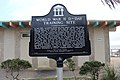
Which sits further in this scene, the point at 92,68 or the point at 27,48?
the point at 27,48

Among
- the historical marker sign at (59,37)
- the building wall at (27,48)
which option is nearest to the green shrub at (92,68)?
the historical marker sign at (59,37)

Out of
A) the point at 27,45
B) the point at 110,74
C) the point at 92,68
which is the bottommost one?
the point at 110,74

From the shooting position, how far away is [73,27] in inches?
274

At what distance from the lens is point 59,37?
22.6 feet

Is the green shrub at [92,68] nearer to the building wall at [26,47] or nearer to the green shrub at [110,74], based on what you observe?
the green shrub at [110,74]

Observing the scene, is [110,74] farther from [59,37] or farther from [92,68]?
[59,37]

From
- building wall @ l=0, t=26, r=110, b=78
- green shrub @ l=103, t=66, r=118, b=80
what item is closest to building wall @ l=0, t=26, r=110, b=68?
building wall @ l=0, t=26, r=110, b=78

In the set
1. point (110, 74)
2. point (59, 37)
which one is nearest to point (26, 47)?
point (110, 74)

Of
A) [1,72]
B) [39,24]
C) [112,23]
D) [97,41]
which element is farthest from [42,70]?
[39,24]

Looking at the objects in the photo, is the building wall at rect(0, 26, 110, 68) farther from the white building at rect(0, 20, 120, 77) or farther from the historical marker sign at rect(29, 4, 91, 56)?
the historical marker sign at rect(29, 4, 91, 56)

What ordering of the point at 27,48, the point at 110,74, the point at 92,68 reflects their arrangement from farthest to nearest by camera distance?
the point at 27,48
the point at 92,68
the point at 110,74

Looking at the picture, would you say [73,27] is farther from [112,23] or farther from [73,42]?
[112,23]

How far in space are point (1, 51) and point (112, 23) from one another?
7.43m

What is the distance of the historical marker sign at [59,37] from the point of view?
6848 mm
